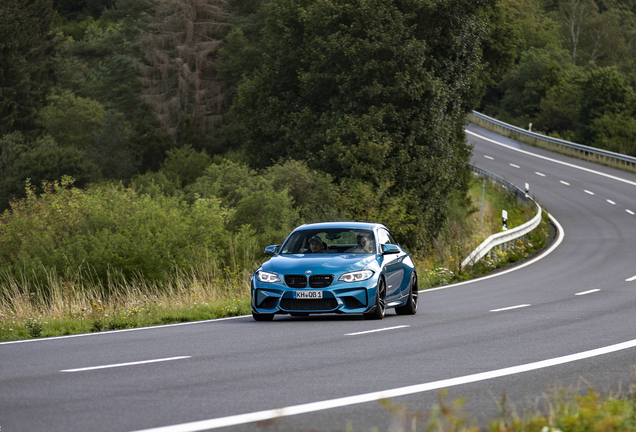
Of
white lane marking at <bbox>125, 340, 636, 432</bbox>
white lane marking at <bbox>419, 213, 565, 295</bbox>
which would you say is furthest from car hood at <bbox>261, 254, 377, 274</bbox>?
white lane marking at <bbox>419, 213, 565, 295</bbox>

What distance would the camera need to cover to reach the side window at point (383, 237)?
15.6m

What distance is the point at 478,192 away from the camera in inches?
2137

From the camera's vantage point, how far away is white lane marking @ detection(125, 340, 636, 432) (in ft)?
20.7

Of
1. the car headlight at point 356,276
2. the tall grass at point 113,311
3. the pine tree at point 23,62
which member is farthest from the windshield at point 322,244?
the pine tree at point 23,62

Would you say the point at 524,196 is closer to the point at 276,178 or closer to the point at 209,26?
the point at 276,178

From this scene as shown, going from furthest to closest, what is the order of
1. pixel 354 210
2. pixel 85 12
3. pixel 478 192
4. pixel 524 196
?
pixel 85 12 < pixel 478 192 < pixel 524 196 < pixel 354 210

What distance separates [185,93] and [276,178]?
36441mm

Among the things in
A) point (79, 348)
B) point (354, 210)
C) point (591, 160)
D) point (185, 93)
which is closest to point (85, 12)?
point (185, 93)

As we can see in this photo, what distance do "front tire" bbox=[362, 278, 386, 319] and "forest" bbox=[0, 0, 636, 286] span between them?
9817mm

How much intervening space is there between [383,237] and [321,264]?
85.7 inches

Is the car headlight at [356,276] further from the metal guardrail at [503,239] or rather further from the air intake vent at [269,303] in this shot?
the metal guardrail at [503,239]

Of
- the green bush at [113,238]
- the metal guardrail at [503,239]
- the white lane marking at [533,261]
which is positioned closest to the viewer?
the white lane marking at [533,261]

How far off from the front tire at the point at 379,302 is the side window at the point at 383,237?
115 cm

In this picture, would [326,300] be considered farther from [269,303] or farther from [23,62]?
[23,62]
